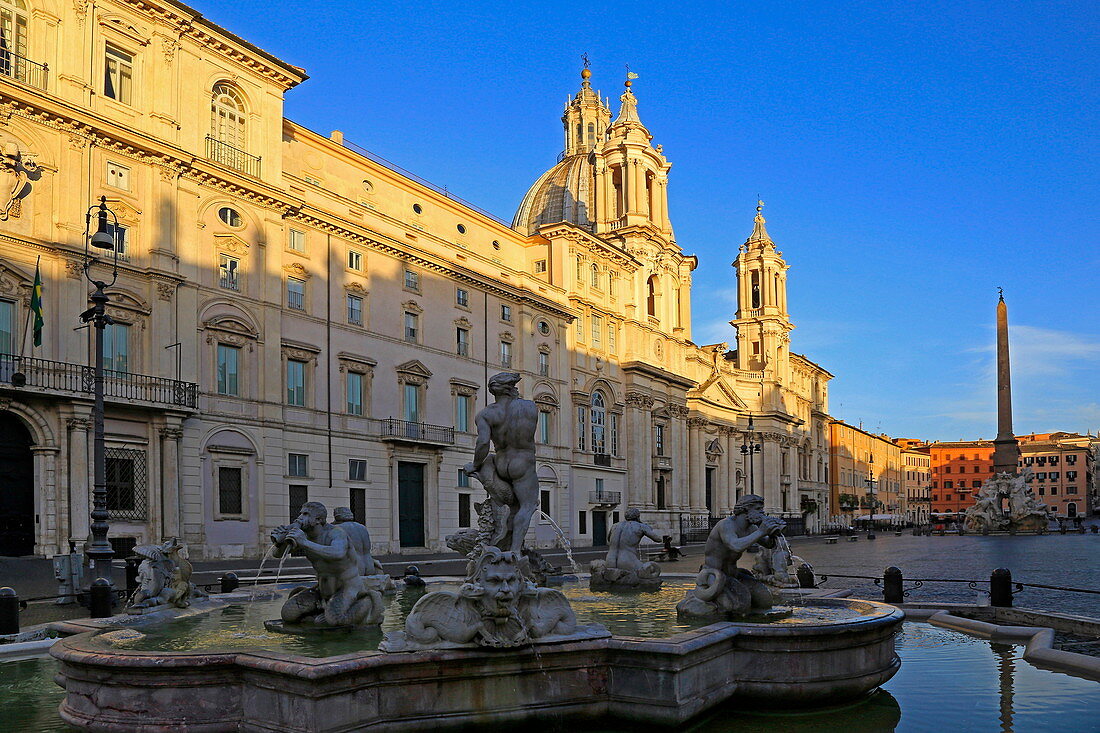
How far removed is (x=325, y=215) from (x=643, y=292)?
28.3 meters

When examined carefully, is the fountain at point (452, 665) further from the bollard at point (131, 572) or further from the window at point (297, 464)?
the window at point (297, 464)

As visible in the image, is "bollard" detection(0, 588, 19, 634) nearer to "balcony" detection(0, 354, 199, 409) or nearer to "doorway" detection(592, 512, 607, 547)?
"balcony" detection(0, 354, 199, 409)

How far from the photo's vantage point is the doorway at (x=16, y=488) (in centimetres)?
2397

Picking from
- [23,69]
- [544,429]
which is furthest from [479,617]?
[544,429]

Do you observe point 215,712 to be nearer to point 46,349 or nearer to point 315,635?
point 315,635

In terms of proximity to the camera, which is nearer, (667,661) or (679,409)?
(667,661)

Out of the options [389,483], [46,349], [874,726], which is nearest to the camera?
[874,726]

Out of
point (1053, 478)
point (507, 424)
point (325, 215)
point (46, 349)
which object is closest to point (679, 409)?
point (325, 215)

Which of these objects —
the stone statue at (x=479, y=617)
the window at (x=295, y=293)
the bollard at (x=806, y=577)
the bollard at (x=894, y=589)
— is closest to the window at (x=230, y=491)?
the window at (x=295, y=293)

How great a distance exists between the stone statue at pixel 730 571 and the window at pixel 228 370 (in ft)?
79.1

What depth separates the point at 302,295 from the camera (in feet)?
111

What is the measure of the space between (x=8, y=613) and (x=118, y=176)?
19171 mm

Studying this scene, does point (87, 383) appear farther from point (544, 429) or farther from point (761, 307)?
point (761, 307)

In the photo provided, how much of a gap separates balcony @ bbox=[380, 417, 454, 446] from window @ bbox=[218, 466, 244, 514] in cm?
720
